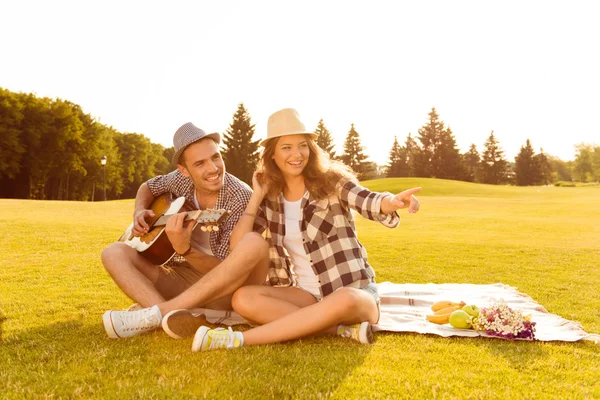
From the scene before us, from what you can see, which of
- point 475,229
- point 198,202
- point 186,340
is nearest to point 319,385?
point 186,340

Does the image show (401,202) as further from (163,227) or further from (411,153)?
(411,153)

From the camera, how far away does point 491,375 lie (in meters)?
3.19

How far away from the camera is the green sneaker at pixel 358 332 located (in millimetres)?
3793

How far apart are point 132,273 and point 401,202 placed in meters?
2.33

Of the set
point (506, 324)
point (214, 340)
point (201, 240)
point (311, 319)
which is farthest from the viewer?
point (201, 240)

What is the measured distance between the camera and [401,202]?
372 centimetres

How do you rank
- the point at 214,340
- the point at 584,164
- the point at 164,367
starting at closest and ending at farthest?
the point at 164,367
the point at 214,340
the point at 584,164

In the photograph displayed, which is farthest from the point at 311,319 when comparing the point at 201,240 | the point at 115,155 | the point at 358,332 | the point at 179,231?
the point at 115,155

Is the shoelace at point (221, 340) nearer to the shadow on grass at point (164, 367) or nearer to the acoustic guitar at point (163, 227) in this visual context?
the shadow on grass at point (164, 367)

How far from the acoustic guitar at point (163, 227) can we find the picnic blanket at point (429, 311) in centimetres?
63

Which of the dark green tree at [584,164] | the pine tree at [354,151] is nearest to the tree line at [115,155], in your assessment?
the pine tree at [354,151]

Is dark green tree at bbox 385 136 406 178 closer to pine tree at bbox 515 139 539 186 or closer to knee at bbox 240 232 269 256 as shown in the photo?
pine tree at bbox 515 139 539 186

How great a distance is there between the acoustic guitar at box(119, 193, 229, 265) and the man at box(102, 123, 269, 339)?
2.8 inches

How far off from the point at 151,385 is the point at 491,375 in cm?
211
